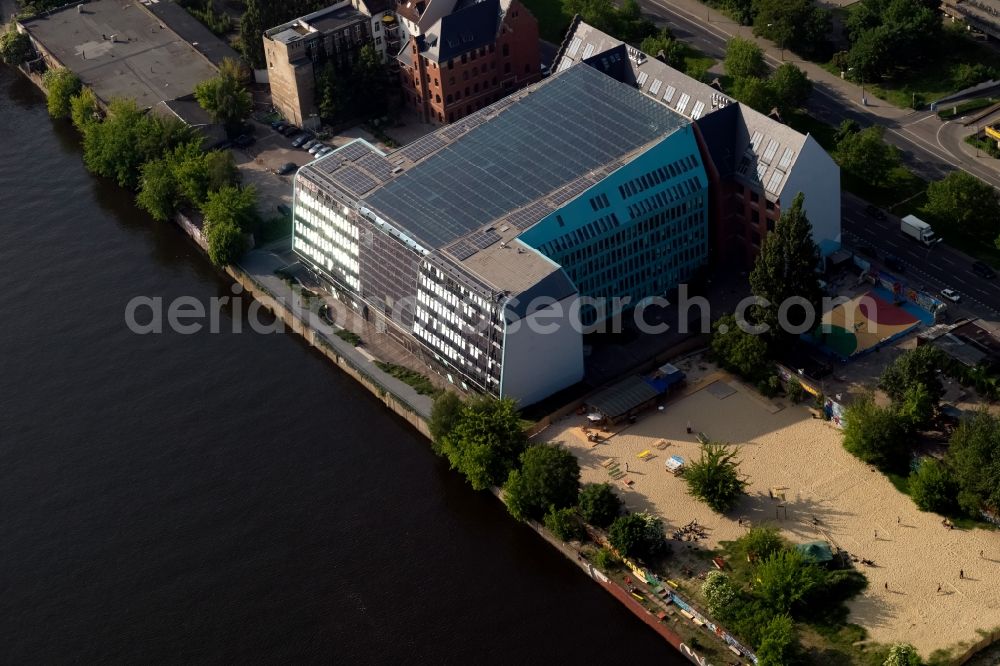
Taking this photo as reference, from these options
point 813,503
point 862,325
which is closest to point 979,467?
point 813,503

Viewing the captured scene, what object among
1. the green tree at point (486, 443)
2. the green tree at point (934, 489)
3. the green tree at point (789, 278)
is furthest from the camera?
the green tree at point (789, 278)

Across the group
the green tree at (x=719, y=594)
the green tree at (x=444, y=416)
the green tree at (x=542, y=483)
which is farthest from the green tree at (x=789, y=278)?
the green tree at (x=444, y=416)

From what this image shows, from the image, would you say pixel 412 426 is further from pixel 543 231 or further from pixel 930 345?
pixel 930 345

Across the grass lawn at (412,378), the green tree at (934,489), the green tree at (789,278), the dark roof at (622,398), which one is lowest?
the grass lawn at (412,378)

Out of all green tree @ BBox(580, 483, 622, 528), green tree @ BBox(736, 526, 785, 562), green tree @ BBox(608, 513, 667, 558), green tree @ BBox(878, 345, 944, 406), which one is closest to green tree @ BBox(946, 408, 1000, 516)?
green tree @ BBox(878, 345, 944, 406)

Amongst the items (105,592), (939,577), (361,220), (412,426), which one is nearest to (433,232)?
(361,220)

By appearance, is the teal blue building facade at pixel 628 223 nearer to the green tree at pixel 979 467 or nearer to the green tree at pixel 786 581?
the green tree at pixel 786 581
